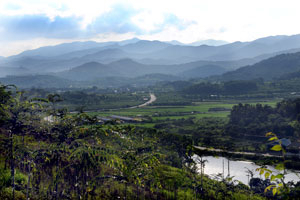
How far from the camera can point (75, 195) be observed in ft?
34.7

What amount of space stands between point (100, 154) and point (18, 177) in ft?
11.8

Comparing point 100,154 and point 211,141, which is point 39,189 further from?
point 211,141

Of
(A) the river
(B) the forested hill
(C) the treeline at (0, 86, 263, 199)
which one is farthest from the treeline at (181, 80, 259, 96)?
(C) the treeline at (0, 86, 263, 199)

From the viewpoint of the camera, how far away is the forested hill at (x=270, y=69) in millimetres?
151000

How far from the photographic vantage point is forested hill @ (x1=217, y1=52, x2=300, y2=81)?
5945 inches

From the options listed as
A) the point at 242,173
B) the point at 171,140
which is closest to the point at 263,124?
the point at 242,173

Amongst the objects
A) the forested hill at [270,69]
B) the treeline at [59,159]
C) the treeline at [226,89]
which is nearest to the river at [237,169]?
the treeline at [59,159]

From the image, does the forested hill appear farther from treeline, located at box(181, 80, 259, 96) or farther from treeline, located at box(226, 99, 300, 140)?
treeline, located at box(226, 99, 300, 140)

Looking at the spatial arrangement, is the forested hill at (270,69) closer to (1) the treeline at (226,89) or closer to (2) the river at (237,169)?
(1) the treeline at (226,89)

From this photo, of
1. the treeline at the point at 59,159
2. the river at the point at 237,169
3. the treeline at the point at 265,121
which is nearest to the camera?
the treeline at the point at 59,159

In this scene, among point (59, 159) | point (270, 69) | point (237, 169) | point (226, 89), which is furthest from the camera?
point (270, 69)

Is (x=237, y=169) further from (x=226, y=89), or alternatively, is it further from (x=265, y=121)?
(x=226, y=89)

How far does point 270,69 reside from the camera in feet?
525

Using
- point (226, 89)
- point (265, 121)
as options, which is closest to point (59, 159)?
point (265, 121)
